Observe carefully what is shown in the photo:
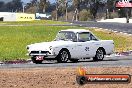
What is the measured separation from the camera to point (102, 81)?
18.8ft

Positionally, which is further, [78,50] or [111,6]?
[111,6]

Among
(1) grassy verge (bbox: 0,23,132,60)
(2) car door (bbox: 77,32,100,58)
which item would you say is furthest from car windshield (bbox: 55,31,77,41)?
(1) grassy verge (bbox: 0,23,132,60)

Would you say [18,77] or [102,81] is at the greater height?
[102,81]

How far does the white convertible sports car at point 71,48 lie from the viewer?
65.6 feet

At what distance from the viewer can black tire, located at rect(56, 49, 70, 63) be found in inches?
794

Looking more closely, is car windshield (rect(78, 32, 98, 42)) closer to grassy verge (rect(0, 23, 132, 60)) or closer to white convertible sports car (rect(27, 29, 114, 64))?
white convertible sports car (rect(27, 29, 114, 64))

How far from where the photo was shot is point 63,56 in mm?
20344

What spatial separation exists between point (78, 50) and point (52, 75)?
7836mm

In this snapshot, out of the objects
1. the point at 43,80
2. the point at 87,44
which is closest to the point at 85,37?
the point at 87,44

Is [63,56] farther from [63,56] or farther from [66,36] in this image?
[66,36]

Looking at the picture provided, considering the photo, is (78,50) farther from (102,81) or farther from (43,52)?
(102,81)

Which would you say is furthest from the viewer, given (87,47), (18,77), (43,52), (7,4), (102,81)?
(7,4)

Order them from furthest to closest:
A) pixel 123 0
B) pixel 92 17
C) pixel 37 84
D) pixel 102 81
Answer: pixel 92 17, pixel 123 0, pixel 37 84, pixel 102 81

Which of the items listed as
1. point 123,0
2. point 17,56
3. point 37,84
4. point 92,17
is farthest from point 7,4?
point 37,84
